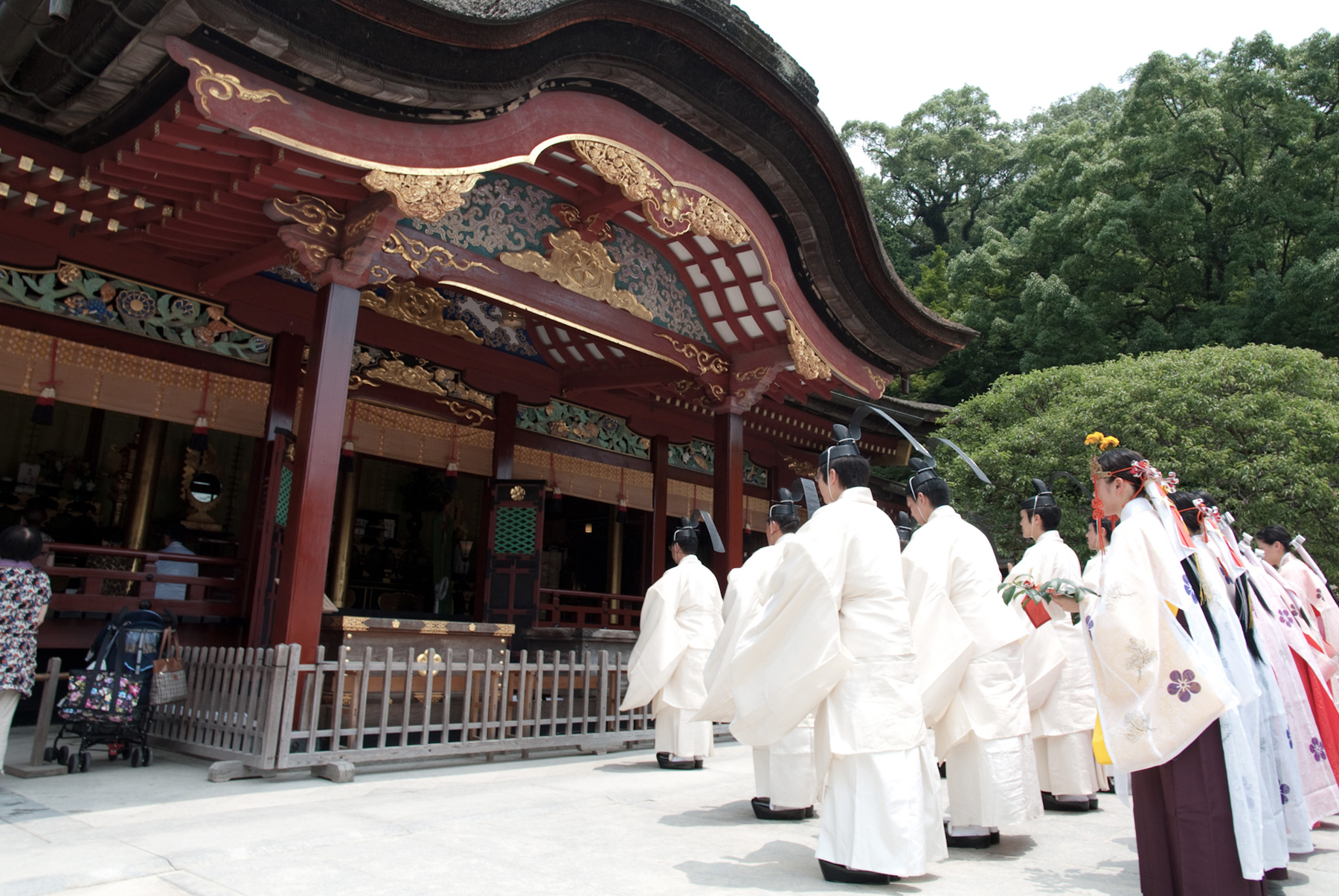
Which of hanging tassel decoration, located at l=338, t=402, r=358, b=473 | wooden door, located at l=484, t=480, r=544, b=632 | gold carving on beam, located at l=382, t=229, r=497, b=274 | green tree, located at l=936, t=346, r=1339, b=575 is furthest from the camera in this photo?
green tree, located at l=936, t=346, r=1339, b=575

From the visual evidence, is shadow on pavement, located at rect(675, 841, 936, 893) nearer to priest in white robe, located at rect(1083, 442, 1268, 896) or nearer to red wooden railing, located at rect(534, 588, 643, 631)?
priest in white robe, located at rect(1083, 442, 1268, 896)

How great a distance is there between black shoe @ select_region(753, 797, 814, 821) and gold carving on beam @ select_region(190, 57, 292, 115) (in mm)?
4797

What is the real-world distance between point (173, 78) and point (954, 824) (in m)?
5.88

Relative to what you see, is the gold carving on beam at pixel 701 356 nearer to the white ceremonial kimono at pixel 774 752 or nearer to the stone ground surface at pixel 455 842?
the white ceremonial kimono at pixel 774 752

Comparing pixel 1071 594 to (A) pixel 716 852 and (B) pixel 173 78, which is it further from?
(B) pixel 173 78

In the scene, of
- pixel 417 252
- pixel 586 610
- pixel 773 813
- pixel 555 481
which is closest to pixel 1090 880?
pixel 773 813

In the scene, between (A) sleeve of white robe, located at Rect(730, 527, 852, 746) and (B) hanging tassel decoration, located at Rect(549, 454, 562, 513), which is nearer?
(A) sleeve of white robe, located at Rect(730, 527, 852, 746)

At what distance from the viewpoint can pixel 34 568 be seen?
17.1ft

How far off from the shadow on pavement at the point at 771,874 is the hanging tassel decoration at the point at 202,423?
649cm

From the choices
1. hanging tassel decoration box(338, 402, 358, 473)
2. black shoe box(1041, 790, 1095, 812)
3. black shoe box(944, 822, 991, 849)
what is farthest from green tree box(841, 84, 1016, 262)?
black shoe box(944, 822, 991, 849)

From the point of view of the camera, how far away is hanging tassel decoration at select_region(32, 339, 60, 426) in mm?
7129

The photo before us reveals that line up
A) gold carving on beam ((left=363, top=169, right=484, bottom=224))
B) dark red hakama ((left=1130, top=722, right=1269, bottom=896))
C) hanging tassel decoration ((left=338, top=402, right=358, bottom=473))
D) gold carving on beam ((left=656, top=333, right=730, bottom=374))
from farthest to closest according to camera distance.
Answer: hanging tassel decoration ((left=338, top=402, right=358, bottom=473)), gold carving on beam ((left=656, top=333, right=730, bottom=374)), gold carving on beam ((left=363, top=169, right=484, bottom=224)), dark red hakama ((left=1130, top=722, right=1269, bottom=896))

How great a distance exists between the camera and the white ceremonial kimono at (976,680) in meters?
3.92

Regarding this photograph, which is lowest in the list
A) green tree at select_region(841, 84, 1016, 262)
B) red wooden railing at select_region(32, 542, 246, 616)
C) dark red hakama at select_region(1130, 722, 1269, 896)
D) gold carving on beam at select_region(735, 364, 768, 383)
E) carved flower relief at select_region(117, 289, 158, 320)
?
dark red hakama at select_region(1130, 722, 1269, 896)
